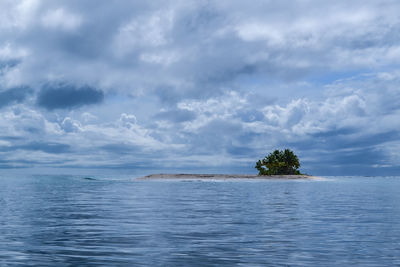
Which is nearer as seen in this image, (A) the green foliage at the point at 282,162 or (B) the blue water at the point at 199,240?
(B) the blue water at the point at 199,240

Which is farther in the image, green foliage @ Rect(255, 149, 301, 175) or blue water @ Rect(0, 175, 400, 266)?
green foliage @ Rect(255, 149, 301, 175)

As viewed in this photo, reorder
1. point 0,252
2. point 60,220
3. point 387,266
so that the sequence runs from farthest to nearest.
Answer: point 60,220 → point 0,252 → point 387,266

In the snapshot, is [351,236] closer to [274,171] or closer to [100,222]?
[100,222]

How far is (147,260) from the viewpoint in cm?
1488

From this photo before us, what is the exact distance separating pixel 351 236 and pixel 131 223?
12526 millimetres

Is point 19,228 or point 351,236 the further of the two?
point 19,228

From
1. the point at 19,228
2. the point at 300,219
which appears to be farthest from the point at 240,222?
the point at 19,228

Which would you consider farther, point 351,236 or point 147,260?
point 351,236

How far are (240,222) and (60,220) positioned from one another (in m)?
11.7

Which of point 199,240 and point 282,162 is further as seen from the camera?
point 282,162

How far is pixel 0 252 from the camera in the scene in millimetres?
16078

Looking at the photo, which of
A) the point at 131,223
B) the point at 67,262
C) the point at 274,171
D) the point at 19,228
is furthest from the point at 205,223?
the point at 274,171

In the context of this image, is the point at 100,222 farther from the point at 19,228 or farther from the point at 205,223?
the point at 205,223

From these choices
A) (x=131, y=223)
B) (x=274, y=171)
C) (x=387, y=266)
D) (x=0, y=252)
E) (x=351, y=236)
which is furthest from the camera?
(x=274, y=171)
